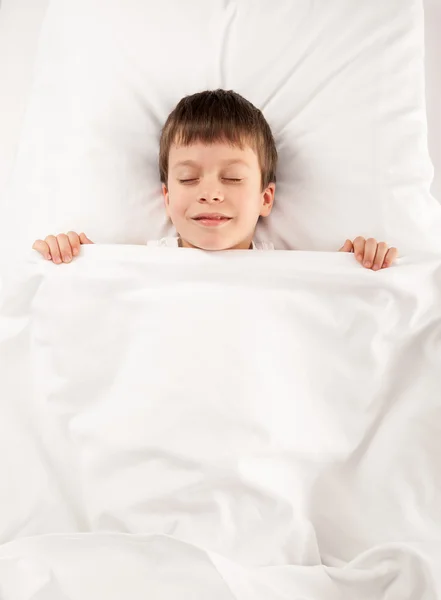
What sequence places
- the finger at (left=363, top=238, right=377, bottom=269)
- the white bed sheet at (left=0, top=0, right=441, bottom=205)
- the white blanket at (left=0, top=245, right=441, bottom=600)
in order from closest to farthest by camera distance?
the white blanket at (left=0, top=245, right=441, bottom=600) < the finger at (left=363, top=238, right=377, bottom=269) < the white bed sheet at (left=0, top=0, right=441, bottom=205)

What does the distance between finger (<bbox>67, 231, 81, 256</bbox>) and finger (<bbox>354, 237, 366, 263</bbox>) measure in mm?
487

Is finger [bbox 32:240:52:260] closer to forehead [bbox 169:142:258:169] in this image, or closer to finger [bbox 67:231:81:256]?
finger [bbox 67:231:81:256]

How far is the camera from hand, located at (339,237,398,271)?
1.21 metres

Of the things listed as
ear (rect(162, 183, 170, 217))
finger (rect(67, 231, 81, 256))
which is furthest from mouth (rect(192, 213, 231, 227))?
finger (rect(67, 231, 81, 256))

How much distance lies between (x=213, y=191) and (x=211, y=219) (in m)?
0.05

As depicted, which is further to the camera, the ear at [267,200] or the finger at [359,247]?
the ear at [267,200]

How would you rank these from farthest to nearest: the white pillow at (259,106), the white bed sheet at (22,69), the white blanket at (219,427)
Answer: the white bed sheet at (22,69) → the white pillow at (259,106) → the white blanket at (219,427)

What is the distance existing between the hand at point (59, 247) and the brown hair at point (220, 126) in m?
0.22

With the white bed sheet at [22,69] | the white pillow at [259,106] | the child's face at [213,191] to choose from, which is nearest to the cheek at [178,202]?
the child's face at [213,191]

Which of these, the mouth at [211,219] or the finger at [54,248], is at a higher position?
the mouth at [211,219]

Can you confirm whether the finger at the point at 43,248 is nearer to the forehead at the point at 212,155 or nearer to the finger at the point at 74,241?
the finger at the point at 74,241

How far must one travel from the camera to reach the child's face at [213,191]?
122 centimetres

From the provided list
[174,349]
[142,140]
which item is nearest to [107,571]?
[174,349]

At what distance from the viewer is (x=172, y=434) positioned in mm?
1056
